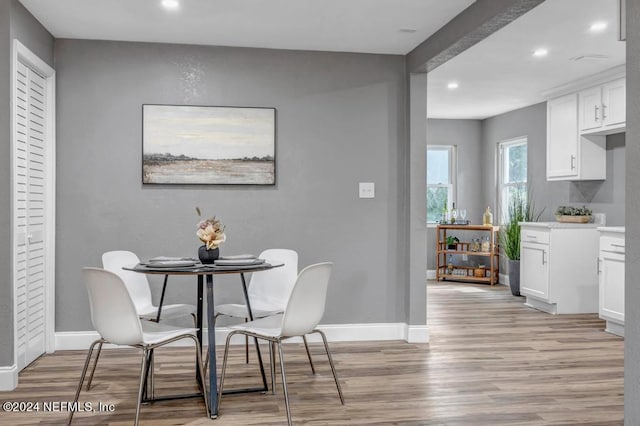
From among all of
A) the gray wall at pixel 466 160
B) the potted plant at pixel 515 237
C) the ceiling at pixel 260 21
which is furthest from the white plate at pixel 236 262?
the gray wall at pixel 466 160

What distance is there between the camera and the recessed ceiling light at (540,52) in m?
4.88

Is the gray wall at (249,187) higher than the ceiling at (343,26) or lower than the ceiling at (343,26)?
lower

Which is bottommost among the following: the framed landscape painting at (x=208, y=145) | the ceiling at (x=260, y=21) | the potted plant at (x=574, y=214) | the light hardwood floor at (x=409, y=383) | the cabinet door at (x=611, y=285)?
the light hardwood floor at (x=409, y=383)

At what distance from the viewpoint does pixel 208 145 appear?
4562mm

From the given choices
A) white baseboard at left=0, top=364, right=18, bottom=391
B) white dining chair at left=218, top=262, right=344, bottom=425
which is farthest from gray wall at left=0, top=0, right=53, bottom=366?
white dining chair at left=218, top=262, right=344, bottom=425

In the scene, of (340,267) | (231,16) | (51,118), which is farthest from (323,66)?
(51,118)

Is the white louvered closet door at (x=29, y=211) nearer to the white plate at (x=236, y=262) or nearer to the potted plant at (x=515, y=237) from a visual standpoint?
the white plate at (x=236, y=262)

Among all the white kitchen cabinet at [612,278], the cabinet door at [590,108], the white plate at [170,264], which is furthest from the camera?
the cabinet door at [590,108]

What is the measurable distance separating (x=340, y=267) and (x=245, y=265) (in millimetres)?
1686

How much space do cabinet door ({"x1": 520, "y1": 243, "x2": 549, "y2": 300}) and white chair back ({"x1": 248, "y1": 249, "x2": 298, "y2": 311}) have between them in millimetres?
3279

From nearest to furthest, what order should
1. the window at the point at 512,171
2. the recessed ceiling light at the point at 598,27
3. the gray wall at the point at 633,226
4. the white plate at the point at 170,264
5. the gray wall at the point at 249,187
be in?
the gray wall at the point at 633,226
the white plate at the point at 170,264
the recessed ceiling light at the point at 598,27
the gray wall at the point at 249,187
the window at the point at 512,171

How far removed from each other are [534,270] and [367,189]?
2.60 metres

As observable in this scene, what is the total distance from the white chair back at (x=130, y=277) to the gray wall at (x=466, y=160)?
566cm

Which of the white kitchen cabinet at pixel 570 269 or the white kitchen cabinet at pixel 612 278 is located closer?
the white kitchen cabinet at pixel 612 278
